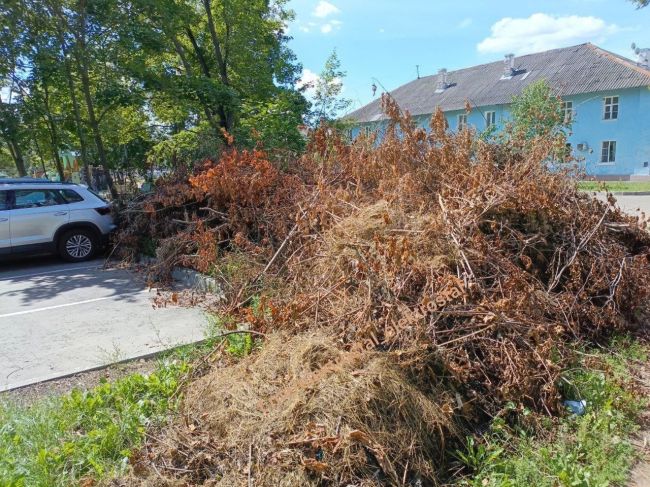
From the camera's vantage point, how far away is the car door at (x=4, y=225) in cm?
875

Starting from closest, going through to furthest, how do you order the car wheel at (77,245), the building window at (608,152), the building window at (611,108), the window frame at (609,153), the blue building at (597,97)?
the car wheel at (77,245) < the blue building at (597,97) < the building window at (611,108) < the window frame at (609,153) < the building window at (608,152)

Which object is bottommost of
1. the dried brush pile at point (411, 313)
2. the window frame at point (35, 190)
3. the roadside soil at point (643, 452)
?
the roadside soil at point (643, 452)

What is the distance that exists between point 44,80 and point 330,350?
12347mm

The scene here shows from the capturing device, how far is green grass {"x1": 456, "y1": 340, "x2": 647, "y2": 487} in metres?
2.94

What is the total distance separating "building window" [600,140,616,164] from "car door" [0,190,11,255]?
36.8 meters

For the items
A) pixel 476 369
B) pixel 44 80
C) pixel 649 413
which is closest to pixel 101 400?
pixel 476 369

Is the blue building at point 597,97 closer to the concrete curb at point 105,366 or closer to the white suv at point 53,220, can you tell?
the white suv at point 53,220

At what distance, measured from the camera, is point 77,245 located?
965 cm

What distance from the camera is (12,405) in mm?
3820

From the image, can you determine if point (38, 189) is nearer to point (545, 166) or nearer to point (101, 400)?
point (101, 400)

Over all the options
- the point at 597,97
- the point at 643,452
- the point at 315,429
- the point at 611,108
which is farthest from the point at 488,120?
the point at 611,108

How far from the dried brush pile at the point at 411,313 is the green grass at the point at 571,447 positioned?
7.3 inches

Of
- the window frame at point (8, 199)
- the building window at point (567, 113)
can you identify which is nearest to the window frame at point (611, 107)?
the building window at point (567, 113)

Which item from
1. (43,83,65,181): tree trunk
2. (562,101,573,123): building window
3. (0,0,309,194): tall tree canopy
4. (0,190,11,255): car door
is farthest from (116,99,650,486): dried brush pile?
(43,83,65,181): tree trunk
